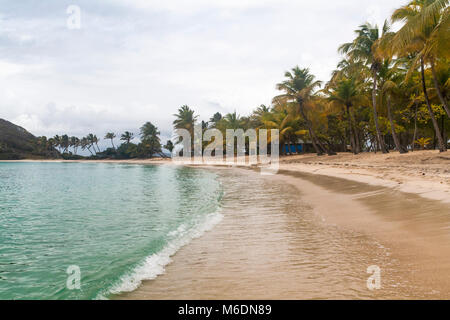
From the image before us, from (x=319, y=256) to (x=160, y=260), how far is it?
2.45m

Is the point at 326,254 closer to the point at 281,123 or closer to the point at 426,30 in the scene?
the point at 426,30

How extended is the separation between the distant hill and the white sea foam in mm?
105958

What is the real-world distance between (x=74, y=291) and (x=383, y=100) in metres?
31.0

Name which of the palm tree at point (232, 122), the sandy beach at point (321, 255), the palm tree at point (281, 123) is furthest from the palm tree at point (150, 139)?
the sandy beach at point (321, 255)

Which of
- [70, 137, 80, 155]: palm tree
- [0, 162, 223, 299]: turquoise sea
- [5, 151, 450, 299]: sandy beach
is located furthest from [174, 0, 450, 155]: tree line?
[70, 137, 80, 155]: palm tree

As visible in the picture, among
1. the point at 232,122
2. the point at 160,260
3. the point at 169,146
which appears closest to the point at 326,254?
the point at 160,260

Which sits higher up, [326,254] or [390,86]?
[390,86]

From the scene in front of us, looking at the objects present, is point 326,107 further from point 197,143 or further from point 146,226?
point 197,143

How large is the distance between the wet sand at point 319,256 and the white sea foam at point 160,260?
160mm

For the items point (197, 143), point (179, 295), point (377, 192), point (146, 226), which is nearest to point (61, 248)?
point (146, 226)

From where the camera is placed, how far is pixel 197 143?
2446 inches

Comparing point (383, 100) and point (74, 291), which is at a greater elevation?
point (383, 100)

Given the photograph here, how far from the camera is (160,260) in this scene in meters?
4.92
